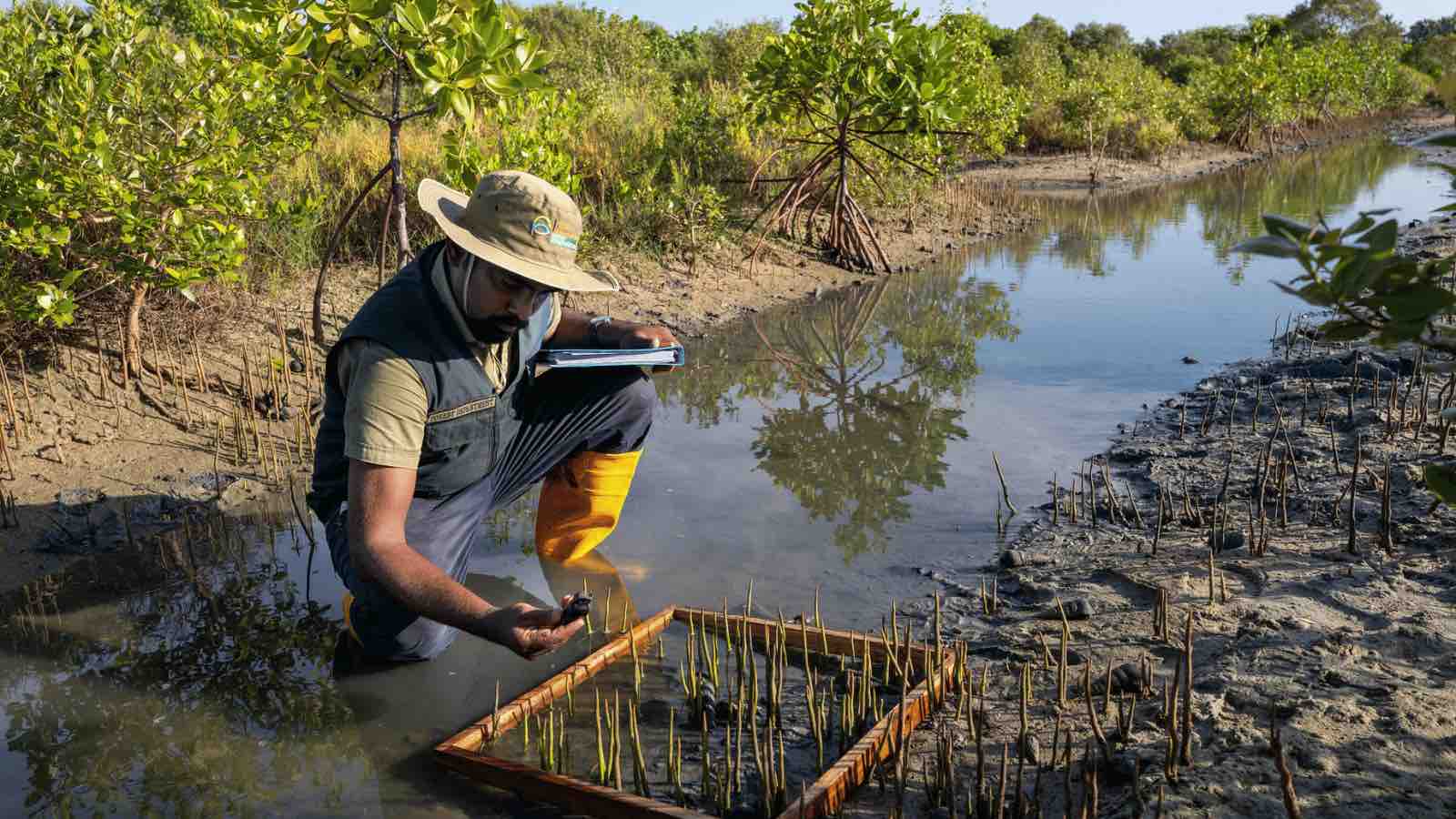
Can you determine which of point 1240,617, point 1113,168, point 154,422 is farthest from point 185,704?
point 1113,168

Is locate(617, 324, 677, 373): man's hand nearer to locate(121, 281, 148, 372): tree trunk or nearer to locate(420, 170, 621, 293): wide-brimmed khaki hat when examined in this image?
locate(420, 170, 621, 293): wide-brimmed khaki hat

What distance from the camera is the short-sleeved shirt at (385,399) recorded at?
2898 millimetres

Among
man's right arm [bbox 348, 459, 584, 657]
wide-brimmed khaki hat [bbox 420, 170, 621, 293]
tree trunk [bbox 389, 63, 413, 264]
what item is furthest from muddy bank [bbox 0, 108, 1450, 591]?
wide-brimmed khaki hat [bbox 420, 170, 621, 293]

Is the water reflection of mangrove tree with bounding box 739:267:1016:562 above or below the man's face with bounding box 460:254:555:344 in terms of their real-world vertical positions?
below

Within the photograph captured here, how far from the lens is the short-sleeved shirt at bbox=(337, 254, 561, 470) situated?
290 centimetres

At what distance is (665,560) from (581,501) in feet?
1.37

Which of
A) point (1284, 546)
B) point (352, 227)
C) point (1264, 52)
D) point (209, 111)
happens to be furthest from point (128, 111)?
point (1264, 52)

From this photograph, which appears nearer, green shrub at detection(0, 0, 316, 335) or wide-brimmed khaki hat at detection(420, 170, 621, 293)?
wide-brimmed khaki hat at detection(420, 170, 621, 293)

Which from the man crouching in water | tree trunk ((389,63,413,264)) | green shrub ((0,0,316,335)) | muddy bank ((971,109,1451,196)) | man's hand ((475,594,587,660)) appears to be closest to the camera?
man's hand ((475,594,587,660))

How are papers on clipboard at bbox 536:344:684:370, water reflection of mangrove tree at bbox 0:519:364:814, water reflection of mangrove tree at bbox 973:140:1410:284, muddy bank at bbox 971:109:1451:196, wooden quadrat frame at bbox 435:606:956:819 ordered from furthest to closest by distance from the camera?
muddy bank at bbox 971:109:1451:196 < water reflection of mangrove tree at bbox 973:140:1410:284 < papers on clipboard at bbox 536:344:684:370 < water reflection of mangrove tree at bbox 0:519:364:814 < wooden quadrat frame at bbox 435:606:956:819

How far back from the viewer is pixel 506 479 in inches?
156

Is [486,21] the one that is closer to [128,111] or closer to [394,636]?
[128,111]

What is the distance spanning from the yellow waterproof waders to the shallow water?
114 millimetres

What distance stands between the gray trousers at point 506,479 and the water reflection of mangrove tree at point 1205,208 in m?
7.34
